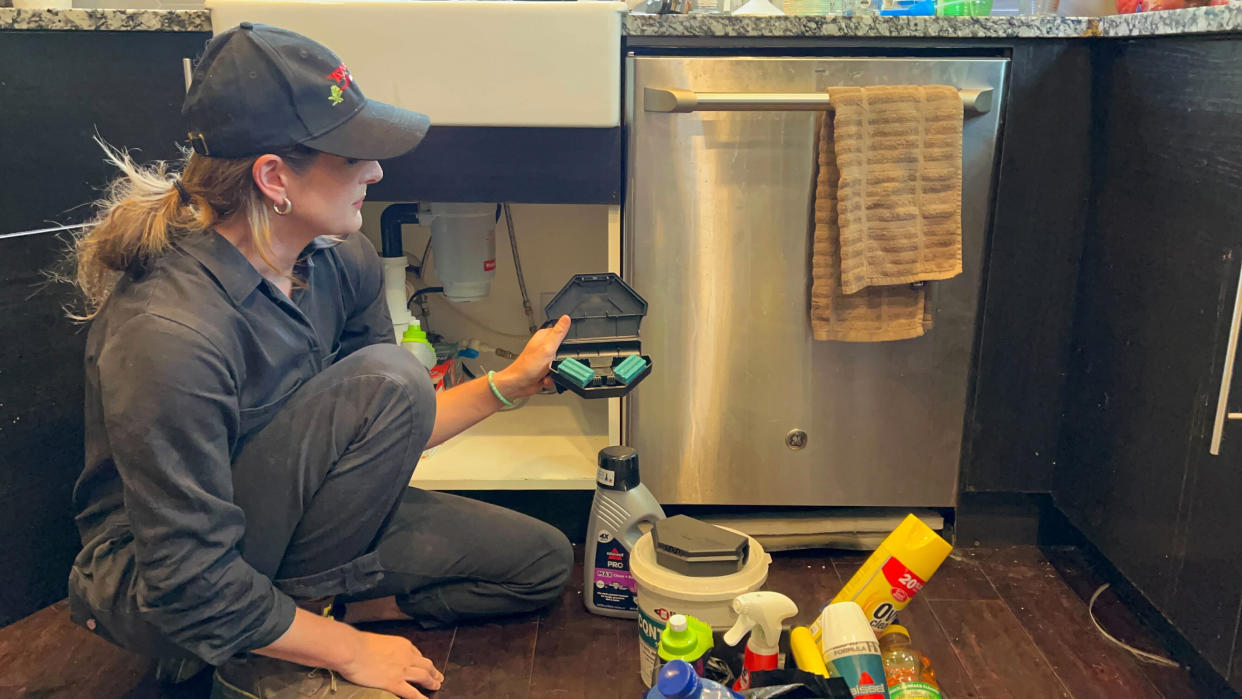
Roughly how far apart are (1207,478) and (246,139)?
111cm

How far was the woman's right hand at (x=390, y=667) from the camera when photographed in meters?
1.10

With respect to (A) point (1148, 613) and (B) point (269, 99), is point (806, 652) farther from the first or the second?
(B) point (269, 99)

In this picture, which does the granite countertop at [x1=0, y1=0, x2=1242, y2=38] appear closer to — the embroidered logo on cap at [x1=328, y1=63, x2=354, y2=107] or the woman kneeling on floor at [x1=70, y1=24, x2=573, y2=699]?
the woman kneeling on floor at [x1=70, y1=24, x2=573, y2=699]

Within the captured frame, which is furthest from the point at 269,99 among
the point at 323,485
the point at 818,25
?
the point at 818,25

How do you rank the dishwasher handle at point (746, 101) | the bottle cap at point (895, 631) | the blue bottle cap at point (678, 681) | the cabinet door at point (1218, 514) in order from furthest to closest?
the dishwasher handle at point (746, 101), the bottle cap at point (895, 631), the cabinet door at point (1218, 514), the blue bottle cap at point (678, 681)

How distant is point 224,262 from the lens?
96 centimetres

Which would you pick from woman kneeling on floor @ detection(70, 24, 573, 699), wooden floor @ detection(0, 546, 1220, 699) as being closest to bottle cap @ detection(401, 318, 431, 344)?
woman kneeling on floor @ detection(70, 24, 573, 699)

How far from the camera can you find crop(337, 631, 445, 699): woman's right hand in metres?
1.10

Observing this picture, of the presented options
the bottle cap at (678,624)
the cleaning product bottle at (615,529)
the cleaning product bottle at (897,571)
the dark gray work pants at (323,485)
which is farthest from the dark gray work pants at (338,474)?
the cleaning product bottle at (897,571)

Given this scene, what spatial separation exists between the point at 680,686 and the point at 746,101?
2.56ft

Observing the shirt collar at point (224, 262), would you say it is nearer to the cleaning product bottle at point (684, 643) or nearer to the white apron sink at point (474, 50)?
the white apron sink at point (474, 50)

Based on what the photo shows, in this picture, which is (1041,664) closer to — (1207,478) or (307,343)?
(1207,478)

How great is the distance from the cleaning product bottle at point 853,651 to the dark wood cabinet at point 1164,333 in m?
0.43

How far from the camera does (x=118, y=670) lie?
123 cm
